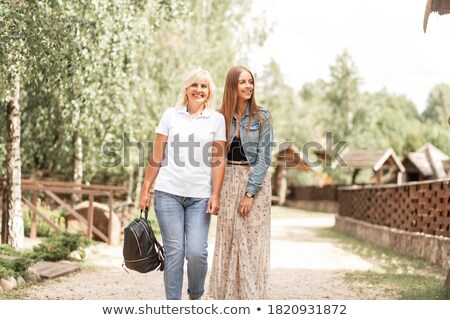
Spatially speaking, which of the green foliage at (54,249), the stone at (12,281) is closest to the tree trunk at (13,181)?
the green foliage at (54,249)

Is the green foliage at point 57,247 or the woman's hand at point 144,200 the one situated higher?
the woman's hand at point 144,200

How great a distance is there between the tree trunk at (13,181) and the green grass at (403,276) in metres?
4.63

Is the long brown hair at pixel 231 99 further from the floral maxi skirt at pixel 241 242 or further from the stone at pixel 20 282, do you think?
the stone at pixel 20 282

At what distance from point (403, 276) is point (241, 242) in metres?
4.78

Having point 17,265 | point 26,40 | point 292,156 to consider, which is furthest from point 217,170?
point 292,156

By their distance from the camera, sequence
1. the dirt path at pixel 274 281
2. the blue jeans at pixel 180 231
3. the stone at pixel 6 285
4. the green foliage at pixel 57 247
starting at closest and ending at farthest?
the blue jeans at pixel 180 231, the stone at pixel 6 285, the dirt path at pixel 274 281, the green foliage at pixel 57 247

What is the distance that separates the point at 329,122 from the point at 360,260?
37.0 m

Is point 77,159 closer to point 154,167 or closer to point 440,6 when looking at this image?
point 440,6

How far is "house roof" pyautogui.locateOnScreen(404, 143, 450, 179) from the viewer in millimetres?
29750

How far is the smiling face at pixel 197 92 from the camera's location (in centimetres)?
521

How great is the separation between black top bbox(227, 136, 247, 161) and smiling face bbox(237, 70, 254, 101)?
1.11 ft
